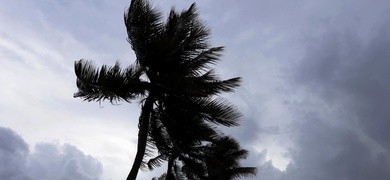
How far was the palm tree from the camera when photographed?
1012 cm

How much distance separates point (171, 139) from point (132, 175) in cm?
226

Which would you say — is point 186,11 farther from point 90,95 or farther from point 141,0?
point 90,95

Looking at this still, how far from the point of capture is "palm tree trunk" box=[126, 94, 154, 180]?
10148 millimetres

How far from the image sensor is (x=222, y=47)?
38.0 feet

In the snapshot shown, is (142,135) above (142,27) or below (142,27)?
below

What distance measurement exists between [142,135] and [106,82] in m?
1.76

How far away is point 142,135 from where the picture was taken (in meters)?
10.6

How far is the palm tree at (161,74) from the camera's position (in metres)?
10.1

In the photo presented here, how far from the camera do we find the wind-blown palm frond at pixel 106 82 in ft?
32.5

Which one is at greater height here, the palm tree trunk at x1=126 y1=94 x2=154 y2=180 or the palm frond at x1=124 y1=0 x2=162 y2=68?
the palm frond at x1=124 y1=0 x2=162 y2=68

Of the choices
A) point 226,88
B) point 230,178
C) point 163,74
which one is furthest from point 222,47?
point 230,178

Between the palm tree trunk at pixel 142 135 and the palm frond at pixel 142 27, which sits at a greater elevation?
the palm frond at pixel 142 27

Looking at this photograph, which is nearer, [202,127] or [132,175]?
[132,175]

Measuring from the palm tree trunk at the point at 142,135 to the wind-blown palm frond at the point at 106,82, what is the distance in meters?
0.70
